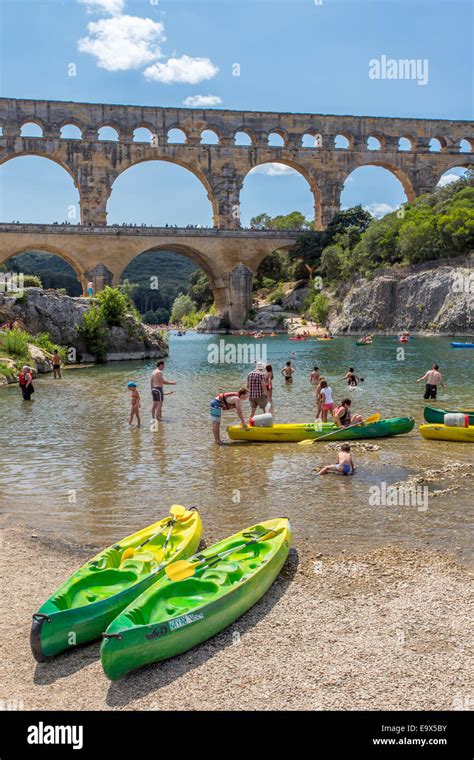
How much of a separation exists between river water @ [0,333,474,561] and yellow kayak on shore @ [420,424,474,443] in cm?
26

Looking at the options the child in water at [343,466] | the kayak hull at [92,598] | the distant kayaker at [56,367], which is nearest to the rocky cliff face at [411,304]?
the distant kayaker at [56,367]

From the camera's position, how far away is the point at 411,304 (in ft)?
170

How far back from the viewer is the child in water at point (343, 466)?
1113cm

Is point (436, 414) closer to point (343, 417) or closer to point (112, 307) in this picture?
point (343, 417)

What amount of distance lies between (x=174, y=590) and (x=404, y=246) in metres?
50.1

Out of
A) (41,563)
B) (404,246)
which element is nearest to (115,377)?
(41,563)

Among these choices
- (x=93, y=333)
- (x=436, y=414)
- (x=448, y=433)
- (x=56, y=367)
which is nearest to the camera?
(x=448, y=433)

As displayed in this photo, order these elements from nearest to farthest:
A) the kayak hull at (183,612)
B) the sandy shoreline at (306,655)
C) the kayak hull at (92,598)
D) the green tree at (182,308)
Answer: the sandy shoreline at (306,655), the kayak hull at (183,612), the kayak hull at (92,598), the green tree at (182,308)

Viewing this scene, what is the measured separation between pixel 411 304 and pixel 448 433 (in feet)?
130

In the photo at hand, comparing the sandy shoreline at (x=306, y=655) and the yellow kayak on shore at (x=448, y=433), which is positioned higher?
the yellow kayak on shore at (x=448, y=433)

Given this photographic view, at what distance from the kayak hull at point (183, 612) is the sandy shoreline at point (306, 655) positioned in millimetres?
127

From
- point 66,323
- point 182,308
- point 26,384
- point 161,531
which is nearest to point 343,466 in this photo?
point 161,531

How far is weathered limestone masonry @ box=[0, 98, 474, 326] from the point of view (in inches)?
2302

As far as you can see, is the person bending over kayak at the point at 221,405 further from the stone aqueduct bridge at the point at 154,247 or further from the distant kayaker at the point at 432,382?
the stone aqueduct bridge at the point at 154,247
